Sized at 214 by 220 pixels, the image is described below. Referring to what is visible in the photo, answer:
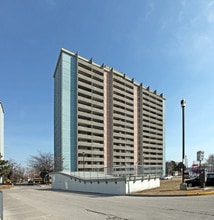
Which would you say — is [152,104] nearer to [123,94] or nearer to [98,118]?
[123,94]

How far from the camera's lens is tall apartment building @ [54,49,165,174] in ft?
287

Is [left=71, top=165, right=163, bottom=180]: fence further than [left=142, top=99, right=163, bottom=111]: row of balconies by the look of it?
No

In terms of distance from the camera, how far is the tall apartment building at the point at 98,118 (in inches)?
3450

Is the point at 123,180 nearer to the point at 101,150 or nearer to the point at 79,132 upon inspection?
the point at 79,132

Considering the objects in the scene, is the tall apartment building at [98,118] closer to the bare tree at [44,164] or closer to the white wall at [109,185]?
the bare tree at [44,164]

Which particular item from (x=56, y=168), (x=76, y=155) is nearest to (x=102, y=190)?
(x=56, y=168)

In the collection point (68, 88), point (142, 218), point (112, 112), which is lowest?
point (142, 218)

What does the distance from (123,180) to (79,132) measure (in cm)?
6763

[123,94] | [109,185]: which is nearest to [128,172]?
[109,185]

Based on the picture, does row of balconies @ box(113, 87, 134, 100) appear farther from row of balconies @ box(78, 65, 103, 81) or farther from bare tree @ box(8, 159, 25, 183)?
bare tree @ box(8, 159, 25, 183)

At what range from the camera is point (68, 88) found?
8962cm

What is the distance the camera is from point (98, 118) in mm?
99812

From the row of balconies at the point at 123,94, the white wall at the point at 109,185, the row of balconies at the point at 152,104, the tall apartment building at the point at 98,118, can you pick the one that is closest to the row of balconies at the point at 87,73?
the tall apartment building at the point at 98,118

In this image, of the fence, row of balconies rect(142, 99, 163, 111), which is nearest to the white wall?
the fence
